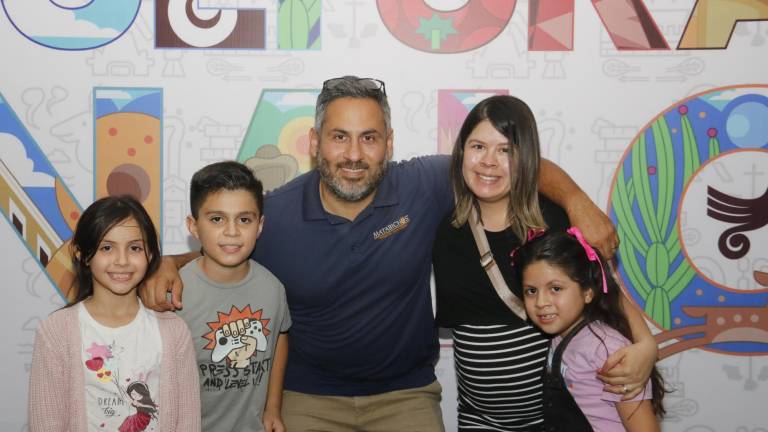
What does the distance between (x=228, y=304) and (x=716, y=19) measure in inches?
91.8

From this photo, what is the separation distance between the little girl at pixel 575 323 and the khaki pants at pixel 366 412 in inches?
22.3

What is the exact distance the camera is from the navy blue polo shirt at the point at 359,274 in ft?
7.77

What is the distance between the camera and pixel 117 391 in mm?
1971

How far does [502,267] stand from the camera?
2.20m

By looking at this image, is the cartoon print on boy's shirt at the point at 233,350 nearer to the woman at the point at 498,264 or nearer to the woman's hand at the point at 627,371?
the woman at the point at 498,264

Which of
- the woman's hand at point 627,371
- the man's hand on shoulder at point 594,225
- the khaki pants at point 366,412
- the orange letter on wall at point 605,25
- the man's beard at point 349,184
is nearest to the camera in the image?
the woman's hand at point 627,371

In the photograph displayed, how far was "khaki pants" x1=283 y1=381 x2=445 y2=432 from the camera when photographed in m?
2.47

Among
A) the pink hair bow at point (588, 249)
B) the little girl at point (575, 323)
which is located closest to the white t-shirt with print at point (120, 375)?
the little girl at point (575, 323)

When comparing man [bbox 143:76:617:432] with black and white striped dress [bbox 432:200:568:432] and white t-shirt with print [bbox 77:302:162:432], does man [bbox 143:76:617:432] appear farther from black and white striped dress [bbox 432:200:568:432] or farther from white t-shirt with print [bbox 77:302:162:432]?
white t-shirt with print [bbox 77:302:162:432]

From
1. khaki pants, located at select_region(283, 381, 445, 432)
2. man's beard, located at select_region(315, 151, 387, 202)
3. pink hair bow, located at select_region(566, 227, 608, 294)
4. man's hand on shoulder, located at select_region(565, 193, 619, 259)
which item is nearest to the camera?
pink hair bow, located at select_region(566, 227, 608, 294)

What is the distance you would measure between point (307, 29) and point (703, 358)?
2.24 meters

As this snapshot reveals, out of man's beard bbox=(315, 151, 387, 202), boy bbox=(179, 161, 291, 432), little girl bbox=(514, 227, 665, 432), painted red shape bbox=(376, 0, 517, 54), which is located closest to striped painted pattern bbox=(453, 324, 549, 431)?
little girl bbox=(514, 227, 665, 432)

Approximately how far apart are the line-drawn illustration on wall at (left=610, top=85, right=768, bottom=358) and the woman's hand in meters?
1.06

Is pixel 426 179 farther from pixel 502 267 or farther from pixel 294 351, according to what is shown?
pixel 294 351
